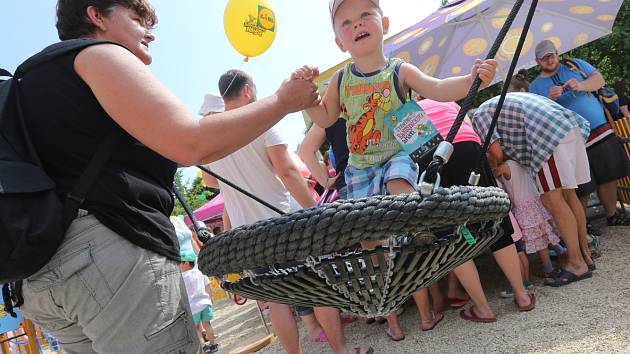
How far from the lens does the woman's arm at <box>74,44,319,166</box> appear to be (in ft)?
3.35

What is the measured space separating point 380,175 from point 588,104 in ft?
10.8

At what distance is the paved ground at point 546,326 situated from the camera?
248cm

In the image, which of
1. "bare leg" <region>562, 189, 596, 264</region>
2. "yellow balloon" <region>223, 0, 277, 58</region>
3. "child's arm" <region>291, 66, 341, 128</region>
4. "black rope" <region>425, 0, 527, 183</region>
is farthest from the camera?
"yellow balloon" <region>223, 0, 277, 58</region>

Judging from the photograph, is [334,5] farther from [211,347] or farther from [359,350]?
[211,347]

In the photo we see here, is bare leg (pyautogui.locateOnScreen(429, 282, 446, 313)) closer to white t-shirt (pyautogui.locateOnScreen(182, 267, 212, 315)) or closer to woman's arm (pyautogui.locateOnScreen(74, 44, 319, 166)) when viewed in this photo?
white t-shirt (pyautogui.locateOnScreen(182, 267, 212, 315))

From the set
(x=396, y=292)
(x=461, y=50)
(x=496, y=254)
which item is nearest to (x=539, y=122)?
(x=496, y=254)

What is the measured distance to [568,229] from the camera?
341 centimetres

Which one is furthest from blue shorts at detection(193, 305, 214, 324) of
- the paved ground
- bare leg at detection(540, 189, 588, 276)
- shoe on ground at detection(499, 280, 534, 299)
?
bare leg at detection(540, 189, 588, 276)

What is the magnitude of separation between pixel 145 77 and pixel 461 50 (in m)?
4.98

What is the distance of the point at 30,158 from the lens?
1.08 m

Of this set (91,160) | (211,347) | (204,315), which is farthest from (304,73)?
(211,347)

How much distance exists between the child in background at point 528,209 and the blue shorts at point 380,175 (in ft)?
6.49

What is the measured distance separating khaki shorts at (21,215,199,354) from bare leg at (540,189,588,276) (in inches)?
123

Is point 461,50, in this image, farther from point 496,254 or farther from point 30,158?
point 30,158
